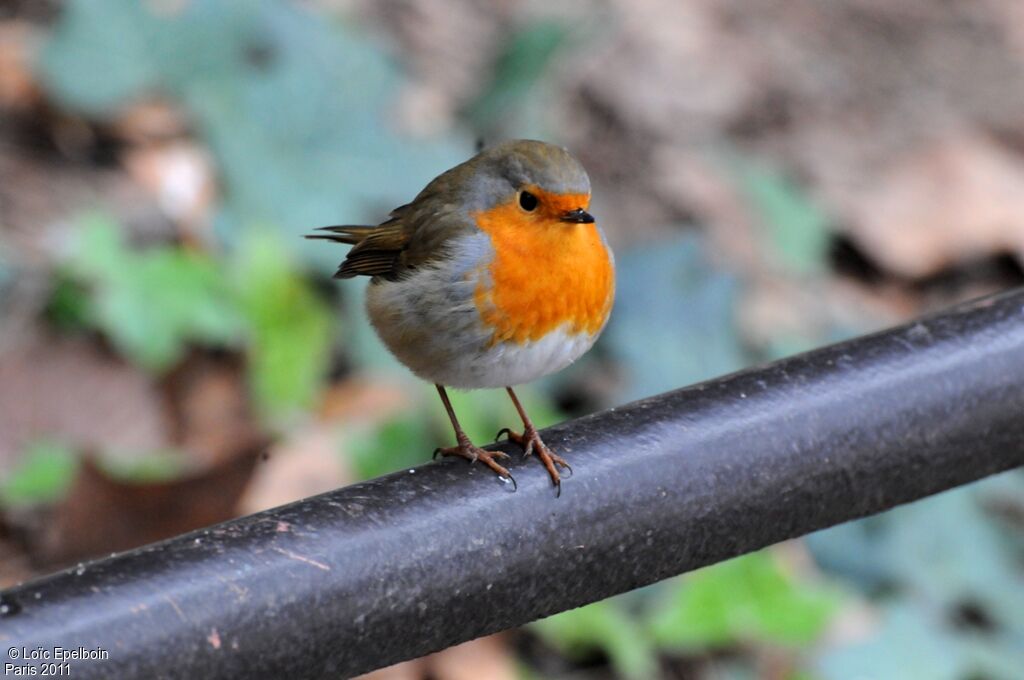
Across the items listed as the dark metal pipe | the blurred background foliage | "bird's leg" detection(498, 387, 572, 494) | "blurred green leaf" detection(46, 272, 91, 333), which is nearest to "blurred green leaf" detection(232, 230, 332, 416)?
the blurred background foliage

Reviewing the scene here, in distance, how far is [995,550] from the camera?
3.66 meters

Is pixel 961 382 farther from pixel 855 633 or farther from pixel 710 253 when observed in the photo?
pixel 710 253

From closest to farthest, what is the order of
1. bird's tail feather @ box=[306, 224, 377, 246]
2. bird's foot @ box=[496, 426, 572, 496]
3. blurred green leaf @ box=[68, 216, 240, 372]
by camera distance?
bird's foot @ box=[496, 426, 572, 496]
bird's tail feather @ box=[306, 224, 377, 246]
blurred green leaf @ box=[68, 216, 240, 372]

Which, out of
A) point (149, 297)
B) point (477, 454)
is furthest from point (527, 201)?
point (149, 297)

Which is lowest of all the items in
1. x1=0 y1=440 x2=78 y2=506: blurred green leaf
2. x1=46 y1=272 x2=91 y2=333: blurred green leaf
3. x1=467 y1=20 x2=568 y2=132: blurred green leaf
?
x1=0 y1=440 x2=78 y2=506: blurred green leaf

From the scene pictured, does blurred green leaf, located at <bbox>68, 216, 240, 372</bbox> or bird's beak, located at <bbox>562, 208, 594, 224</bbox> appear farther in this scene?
blurred green leaf, located at <bbox>68, 216, 240, 372</bbox>

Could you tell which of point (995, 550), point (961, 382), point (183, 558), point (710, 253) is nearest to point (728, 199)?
point (710, 253)

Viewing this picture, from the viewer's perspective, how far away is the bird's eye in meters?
2.43

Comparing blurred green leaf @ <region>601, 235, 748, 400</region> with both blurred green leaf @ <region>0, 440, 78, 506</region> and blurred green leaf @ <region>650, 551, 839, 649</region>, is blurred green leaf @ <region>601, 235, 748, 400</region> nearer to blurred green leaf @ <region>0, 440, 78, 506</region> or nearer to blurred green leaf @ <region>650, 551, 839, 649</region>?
blurred green leaf @ <region>650, 551, 839, 649</region>

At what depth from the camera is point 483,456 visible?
6.52 feet

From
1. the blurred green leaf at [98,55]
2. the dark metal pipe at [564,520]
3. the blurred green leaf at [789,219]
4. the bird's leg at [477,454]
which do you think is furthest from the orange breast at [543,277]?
the blurred green leaf at [789,219]

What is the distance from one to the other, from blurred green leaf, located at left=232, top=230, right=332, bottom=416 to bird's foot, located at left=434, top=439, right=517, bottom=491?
125cm

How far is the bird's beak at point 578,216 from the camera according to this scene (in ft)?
7.70

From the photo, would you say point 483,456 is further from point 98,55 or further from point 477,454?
point 98,55
